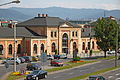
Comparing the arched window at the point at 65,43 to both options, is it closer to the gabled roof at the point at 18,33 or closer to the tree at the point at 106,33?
the gabled roof at the point at 18,33

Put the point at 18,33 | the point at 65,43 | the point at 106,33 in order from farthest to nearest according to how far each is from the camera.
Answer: the point at 65,43 → the point at 18,33 → the point at 106,33

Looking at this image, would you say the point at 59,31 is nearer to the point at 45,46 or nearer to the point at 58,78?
the point at 45,46

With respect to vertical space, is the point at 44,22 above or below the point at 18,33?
above

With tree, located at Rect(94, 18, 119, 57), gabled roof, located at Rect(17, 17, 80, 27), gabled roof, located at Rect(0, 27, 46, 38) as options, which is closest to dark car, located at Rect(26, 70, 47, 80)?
Answer: tree, located at Rect(94, 18, 119, 57)

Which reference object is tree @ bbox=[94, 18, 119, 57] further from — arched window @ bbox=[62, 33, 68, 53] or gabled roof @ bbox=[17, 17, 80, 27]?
arched window @ bbox=[62, 33, 68, 53]

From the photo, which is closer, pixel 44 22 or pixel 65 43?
pixel 44 22

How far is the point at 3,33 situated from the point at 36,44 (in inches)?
334

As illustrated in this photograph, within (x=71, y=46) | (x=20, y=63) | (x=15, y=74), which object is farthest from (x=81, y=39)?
(x=15, y=74)

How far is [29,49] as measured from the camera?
86.2 metres

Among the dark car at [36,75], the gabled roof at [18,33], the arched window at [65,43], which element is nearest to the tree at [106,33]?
the arched window at [65,43]

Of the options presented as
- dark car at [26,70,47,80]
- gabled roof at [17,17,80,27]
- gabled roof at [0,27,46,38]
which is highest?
gabled roof at [17,17,80,27]

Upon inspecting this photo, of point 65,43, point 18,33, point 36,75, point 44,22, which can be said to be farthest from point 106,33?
point 36,75

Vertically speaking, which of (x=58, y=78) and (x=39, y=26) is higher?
(x=39, y=26)

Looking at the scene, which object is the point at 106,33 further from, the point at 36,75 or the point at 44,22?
the point at 36,75
